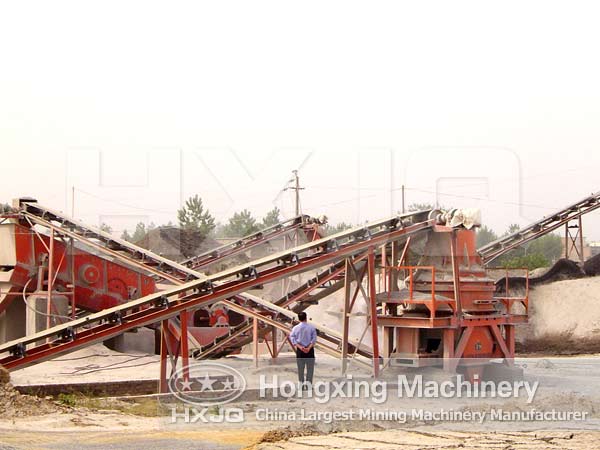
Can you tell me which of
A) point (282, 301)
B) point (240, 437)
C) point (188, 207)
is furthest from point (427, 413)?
point (188, 207)

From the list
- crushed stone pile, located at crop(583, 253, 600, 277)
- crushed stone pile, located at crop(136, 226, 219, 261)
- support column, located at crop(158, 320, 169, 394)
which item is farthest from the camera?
crushed stone pile, located at crop(136, 226, 219, 261)

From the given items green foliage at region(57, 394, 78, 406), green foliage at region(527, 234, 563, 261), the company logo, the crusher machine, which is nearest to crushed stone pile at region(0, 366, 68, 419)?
green foliage at region(57, 394, 78, 406)

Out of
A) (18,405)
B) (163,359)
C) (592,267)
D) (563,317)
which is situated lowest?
(563,317)

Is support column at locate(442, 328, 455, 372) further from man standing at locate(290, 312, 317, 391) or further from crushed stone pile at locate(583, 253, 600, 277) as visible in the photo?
crushed stone pile at locate(583, 253, 600, 277)

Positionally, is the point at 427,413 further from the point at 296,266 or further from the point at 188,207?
the point at 188,207

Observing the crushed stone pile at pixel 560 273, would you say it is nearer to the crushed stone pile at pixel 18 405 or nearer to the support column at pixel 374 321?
the support column at pixel 374 321

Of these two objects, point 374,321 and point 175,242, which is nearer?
point 374,321

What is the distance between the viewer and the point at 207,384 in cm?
1551

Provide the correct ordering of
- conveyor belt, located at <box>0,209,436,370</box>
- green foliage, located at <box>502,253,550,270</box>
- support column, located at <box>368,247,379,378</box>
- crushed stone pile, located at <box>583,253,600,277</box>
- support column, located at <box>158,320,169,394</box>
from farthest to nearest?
green foliage, located at <box>502,253,550,270</box> < crushed stone pile, located at <box>583,253,600,277</box> < support column, located at <box>368,247,379,378</box> < support column, located at <box>158,320,169,394</box> < conveyor belt, located at <box>0,209,436,370</box>

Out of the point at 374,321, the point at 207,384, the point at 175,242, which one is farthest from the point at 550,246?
the point at 207,384

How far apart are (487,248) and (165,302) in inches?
807

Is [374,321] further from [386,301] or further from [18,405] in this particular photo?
[18,405]

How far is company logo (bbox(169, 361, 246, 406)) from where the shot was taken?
548 inches

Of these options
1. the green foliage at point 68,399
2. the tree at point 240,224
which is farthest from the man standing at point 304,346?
the tree at point 240,224
